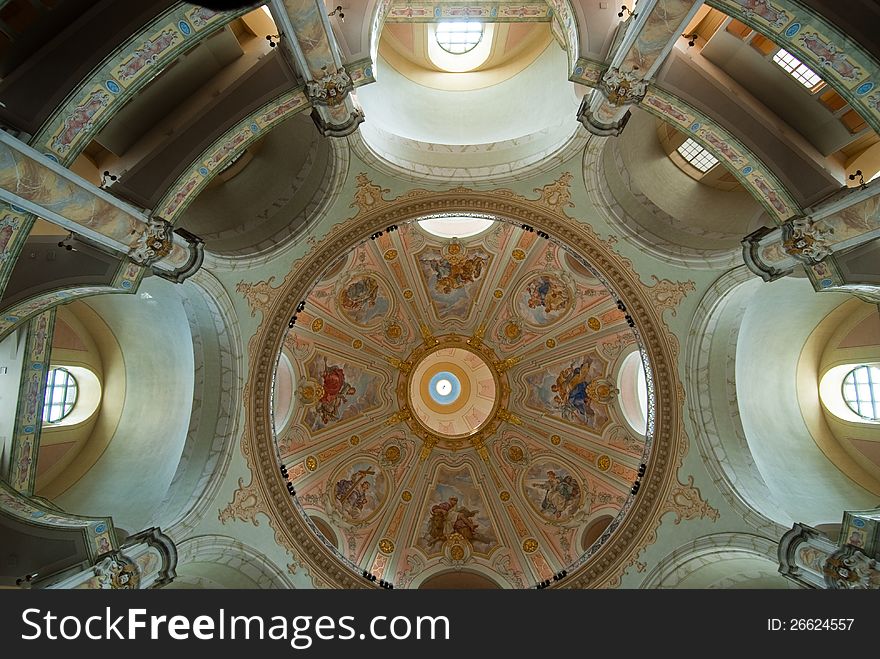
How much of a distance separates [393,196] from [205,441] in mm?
7752

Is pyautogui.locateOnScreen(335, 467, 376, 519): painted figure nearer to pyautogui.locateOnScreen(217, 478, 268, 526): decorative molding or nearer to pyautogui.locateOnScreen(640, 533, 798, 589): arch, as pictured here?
pyautogui.locateOnScreen(217, 478, 268, 526): decorative molding

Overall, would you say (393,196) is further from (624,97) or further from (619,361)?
(619,361)

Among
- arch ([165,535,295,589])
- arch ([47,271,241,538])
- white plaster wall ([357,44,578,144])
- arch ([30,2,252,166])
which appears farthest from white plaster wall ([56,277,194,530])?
white plaster wall ([357,44,578,144])

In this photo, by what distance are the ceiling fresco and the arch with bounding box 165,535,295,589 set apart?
431 centimetres

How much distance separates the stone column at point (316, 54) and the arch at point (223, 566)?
9217 millimetres

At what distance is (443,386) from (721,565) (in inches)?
452

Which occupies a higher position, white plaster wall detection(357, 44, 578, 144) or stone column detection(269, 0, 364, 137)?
white plaster wall detection(357, 44, 578, 144)

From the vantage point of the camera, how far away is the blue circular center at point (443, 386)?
21.7 metres

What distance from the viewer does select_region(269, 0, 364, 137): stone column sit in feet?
25.3

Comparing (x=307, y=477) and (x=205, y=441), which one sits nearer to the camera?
(x=205, y=441)

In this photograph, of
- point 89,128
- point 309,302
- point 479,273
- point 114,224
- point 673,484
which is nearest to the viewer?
point 89,128

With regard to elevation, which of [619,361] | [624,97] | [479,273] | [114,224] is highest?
[479,273]

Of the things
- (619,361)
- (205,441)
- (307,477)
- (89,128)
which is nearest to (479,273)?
(619,361)

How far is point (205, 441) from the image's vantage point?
1320 cm
